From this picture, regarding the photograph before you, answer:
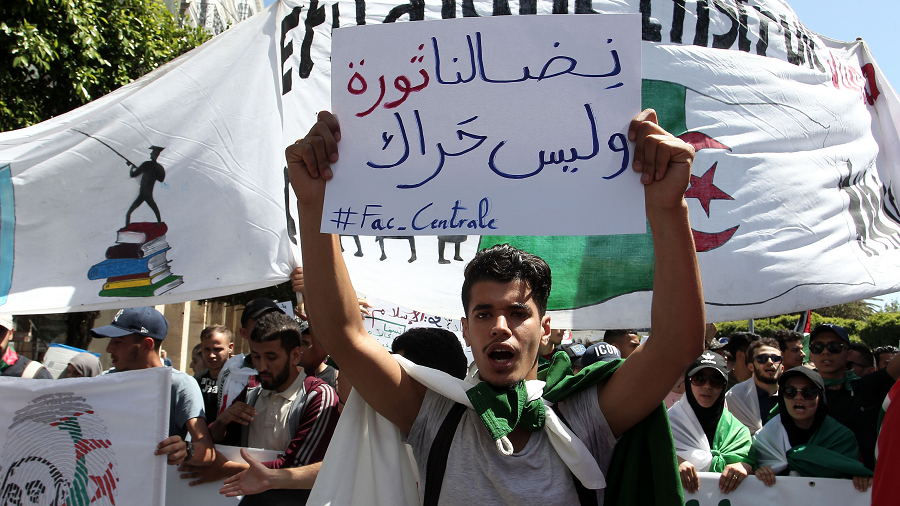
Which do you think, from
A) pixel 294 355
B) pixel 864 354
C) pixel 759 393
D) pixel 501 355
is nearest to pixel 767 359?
pixel 759 393

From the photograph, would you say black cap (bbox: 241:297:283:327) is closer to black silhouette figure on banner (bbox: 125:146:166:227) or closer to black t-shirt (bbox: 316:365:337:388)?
black t-shirt (bbox: 316:365:337:388)

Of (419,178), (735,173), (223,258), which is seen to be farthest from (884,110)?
(223,258)

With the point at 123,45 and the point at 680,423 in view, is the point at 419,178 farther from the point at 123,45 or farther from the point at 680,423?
the point at 123,45

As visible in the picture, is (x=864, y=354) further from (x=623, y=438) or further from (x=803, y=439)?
Result: (x=623, y=438)

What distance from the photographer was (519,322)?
1.86m

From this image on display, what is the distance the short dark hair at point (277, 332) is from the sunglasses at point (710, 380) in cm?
231

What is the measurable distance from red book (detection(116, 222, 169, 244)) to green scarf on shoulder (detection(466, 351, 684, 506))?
2.06m

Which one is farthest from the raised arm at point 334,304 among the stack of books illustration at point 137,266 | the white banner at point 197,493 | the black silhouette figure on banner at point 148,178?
the white banner at point 197,493

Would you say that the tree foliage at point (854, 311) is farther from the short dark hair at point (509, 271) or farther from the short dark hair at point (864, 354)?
the short dark hair at point (509, 271)

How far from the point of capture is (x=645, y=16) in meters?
3.39

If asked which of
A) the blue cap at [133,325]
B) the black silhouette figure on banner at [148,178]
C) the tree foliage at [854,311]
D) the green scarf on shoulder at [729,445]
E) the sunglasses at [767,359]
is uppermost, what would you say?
the black silhouette figure on banner at [148,178]

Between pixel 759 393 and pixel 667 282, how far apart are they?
392cm

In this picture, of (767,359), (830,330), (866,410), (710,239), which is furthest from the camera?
(830,330)

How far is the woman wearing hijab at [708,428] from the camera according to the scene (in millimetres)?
3756
